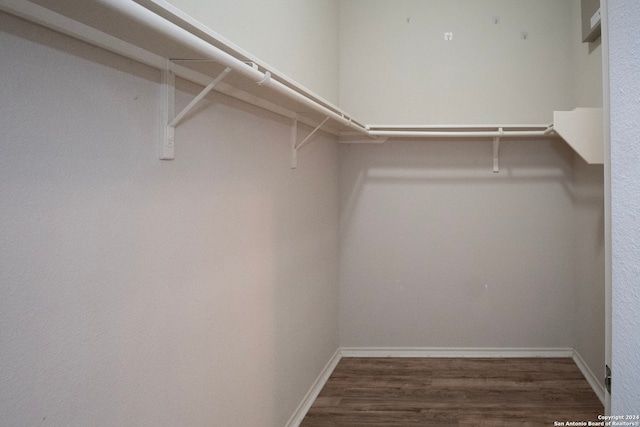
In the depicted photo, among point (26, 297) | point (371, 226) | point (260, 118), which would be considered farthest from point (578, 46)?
point (26, 297)

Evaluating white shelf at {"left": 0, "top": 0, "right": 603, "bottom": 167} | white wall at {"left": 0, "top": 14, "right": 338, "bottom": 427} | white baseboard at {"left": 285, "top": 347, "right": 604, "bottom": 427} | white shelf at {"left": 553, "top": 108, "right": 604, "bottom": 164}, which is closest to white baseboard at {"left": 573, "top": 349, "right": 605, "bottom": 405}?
white baseboard at {"left": 285, "top": 347, "right": 604, "bottom": 427}

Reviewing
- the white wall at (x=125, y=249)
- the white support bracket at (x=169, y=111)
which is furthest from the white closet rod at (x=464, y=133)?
the white support bracket at (x=169, y=111)

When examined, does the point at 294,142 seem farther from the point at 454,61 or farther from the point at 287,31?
the point at 454,61

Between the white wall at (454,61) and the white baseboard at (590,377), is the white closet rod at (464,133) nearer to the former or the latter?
the white wall at (454,61)

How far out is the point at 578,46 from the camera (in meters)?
3.20

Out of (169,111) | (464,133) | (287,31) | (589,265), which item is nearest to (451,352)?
(589,265)

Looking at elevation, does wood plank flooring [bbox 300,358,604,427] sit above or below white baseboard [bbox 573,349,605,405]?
below

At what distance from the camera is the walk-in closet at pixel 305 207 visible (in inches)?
34.6

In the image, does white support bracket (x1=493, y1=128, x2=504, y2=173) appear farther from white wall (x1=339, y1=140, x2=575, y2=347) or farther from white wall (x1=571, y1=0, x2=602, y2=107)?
white wall (x1=571, y1=0, x2=602, y2=107)

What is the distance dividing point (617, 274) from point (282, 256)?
1.61 meters

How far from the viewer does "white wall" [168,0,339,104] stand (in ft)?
5.26

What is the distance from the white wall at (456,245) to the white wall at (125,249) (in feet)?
4.86

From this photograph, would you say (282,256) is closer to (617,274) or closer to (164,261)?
(164,261)

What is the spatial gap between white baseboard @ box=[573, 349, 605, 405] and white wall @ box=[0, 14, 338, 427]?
1887mm
